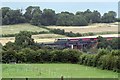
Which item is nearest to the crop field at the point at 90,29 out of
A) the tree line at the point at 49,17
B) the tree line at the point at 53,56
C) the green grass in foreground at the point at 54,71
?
the tree line at the point at 49,17

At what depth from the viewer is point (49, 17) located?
23.3 m

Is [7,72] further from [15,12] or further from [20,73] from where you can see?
[15,12]

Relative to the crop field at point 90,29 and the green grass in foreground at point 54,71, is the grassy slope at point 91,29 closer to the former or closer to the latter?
the crop field at point 90,29

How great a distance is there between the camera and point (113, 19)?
2359 cm

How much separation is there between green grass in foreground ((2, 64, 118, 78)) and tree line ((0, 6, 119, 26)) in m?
8.40

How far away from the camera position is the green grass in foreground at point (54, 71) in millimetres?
10011

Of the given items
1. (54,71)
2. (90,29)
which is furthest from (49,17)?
(54,71)

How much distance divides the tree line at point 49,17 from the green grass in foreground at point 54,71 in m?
8.40

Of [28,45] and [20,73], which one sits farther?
[28,45]

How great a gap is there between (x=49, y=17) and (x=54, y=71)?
494 inches

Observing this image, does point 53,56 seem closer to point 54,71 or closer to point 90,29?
point 54,71

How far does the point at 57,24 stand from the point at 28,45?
7429 mm

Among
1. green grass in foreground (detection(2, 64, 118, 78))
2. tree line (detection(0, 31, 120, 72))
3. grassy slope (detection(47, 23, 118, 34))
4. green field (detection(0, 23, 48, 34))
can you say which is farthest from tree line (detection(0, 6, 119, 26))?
green grass in foreground (detection(2, 64, 118, 78))

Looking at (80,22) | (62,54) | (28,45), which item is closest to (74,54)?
(62,54)
